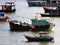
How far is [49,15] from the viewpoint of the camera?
7369cm

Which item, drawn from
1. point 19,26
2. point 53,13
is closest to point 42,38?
point 19,26

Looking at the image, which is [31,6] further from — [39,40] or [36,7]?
[39,40]

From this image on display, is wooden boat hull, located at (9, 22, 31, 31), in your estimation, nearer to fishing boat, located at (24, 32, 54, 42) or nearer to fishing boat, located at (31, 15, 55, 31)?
fishing boat, located at (31, 15, 55, 31)

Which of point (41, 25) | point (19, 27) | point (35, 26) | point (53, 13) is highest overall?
point (41, 25)

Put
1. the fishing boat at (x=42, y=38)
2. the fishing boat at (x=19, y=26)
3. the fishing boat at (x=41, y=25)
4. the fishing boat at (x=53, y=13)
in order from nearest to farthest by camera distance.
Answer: the fishing boat at (x=42, y=38), the fishing boat at (x=41, y=25), the fishing boat at (x=19, y=26), the fishing boat at (x=53, y=13)

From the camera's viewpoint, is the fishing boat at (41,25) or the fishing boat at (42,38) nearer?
the fishing boat at (42,38)

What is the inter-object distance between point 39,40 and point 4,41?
4.27 meters

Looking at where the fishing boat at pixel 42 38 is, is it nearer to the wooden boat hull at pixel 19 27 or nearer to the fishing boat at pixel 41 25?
the fishing boat at pixel 41 25

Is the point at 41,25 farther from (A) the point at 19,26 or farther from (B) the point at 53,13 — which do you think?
(B) the point at 53,13

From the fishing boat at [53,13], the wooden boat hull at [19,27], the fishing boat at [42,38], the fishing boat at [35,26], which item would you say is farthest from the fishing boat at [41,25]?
the fishing boat at [53,13]

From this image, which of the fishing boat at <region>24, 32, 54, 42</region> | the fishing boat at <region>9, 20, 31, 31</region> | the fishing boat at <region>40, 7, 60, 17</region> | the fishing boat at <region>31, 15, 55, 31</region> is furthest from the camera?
the fishing boat at <region>40, 7, 60, 17</region>

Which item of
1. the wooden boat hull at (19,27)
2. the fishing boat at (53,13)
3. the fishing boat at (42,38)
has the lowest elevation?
the fishing boat at (53,13)

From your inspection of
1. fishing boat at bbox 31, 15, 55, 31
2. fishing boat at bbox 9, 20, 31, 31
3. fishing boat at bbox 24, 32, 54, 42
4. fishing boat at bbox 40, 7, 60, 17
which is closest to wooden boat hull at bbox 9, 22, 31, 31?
fishing boat at bbox 9, 20, 31, 31

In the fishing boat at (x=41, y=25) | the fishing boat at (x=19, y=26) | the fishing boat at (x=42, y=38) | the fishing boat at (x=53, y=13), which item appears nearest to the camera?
the fishing boat at (x=42, y=38)
